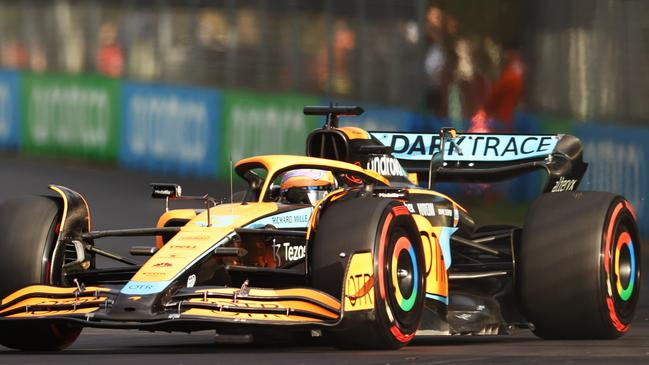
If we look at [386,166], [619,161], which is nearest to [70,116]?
[619,161]

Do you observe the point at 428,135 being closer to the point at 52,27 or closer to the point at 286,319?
the point at 286,319

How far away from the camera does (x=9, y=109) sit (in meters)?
25.4

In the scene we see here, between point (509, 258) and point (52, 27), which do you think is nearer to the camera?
point (509, 258)

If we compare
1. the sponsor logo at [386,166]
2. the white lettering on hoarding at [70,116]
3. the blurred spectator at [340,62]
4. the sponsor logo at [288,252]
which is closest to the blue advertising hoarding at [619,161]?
the blurred spectator at [340,62]

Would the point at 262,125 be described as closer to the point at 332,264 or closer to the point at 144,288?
the point at 332,264

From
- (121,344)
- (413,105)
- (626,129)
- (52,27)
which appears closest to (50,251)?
(121,344)

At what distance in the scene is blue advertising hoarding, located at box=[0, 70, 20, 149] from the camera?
994 inches

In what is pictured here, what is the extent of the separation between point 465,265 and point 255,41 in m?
11.0

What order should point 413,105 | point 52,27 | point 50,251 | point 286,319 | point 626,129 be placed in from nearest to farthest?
point 286,319, point 50,251, point 626,129, point 413,105, point 52,27

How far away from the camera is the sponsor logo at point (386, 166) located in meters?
13.0

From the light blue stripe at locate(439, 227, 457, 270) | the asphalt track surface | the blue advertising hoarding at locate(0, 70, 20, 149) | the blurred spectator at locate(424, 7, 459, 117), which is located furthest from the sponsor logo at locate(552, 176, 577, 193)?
the blue advertising hoarding at locate(0, 70, 20, 149)

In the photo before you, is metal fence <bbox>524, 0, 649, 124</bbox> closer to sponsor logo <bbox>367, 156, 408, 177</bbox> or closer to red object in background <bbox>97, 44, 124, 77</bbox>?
sponsor logo <bbox>367, 156, 408, 177</bbox>

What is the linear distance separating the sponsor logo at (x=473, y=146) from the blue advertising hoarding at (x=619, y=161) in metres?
4.15

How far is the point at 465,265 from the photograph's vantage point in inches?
504
